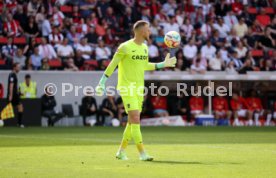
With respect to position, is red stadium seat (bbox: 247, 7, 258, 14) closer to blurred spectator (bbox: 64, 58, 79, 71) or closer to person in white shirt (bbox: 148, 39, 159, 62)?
person in white shirt (bbox: 148, 39, 159, 62)

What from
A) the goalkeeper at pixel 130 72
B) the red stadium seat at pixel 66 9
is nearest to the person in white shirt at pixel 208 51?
the red stadium seat at pixel 66 9

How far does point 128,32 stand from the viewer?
3148cm

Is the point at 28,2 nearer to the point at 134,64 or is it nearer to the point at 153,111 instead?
the point at 153,111

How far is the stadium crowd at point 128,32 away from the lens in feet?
96.2

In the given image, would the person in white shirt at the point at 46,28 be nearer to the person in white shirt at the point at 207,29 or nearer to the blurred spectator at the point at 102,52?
the blurred spectator at the point at 102,52

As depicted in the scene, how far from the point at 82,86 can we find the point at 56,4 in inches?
167

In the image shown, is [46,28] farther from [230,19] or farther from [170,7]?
[230,19]

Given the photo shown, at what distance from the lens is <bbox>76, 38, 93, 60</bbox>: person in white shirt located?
2978 centimetres

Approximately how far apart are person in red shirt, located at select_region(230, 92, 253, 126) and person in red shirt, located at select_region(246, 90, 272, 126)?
223 mm

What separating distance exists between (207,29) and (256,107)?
431 centimetres

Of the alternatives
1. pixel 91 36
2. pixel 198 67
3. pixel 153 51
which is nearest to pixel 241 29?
pixel 198 67

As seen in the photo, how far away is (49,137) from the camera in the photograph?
20.9m

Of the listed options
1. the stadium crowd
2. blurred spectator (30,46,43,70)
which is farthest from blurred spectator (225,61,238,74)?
blurred spectator (30,46,43,70)

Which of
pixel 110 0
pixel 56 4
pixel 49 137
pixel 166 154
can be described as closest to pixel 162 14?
pixel 110 0
